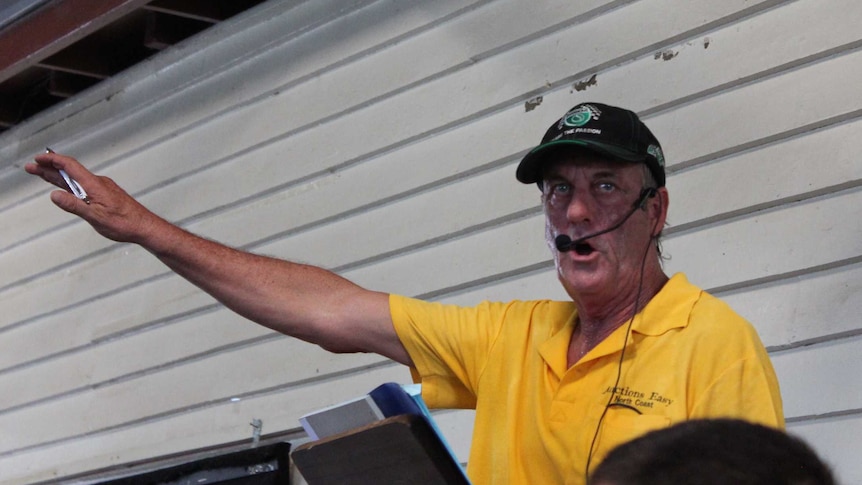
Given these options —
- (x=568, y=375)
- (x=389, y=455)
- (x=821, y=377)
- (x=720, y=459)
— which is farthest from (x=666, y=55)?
(x=720, y=459)

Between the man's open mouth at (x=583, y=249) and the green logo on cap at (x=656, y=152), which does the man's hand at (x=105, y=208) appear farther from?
the green logo on cap at (x=656, y=152)

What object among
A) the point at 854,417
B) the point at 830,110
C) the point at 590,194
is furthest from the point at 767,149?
the point at 590,194

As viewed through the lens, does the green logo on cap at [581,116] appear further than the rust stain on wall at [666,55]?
No

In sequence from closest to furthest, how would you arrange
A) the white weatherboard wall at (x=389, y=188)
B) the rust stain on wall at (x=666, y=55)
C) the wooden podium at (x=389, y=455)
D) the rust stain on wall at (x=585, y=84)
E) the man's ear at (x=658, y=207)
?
1. the wooden podium at (x=389, y=455)
2. the man's ear at (x=658, y=207)
3. the white weatherboard wall at (x=389, y=188)
4. the rust stain on wall at (x=666, y=55)
5. the rust stain on wall at (x=585, y=84)

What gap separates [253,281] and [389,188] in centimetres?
160

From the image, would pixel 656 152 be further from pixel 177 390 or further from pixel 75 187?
pixel 177 390

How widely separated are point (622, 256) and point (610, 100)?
130cm

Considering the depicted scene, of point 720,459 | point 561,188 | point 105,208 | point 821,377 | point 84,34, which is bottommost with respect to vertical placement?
point 821,377

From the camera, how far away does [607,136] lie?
7.20 feet

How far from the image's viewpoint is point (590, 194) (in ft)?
7.43

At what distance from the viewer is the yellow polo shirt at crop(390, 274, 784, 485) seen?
191 cm

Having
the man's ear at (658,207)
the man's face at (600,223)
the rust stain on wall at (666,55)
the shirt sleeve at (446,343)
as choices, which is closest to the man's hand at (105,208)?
the shirt sleeve at (446,343)

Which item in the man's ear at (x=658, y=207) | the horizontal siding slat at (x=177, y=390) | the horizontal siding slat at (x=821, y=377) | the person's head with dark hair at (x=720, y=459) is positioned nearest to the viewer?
the person's head with dark hair at (x=720, y=459)

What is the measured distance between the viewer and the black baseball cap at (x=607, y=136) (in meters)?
2.19
